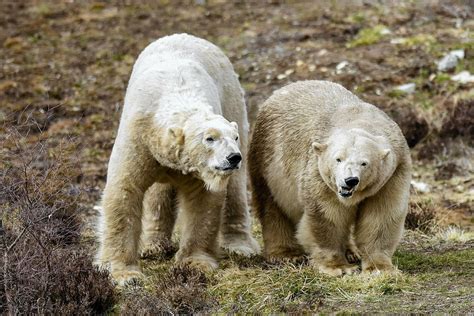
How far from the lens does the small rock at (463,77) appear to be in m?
14.9

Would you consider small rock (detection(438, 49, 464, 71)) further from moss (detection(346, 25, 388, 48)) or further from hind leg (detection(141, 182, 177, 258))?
hind leg (detection(141, 182, 177, 258))

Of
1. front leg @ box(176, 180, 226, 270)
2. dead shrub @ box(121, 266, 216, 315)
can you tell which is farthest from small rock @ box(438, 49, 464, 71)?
dead shrub @ box(121, 266, 216, 315)

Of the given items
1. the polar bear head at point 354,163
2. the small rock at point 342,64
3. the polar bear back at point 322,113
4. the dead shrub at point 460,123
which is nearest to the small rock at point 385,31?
the small rock at point 342,64

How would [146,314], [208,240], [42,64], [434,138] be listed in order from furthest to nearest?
[42,64]
[434,138]
[208,240]
[146,314]

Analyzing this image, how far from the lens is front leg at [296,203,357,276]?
7.95 meters

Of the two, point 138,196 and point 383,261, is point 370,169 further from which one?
point 138,196

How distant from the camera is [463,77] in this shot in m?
15.0

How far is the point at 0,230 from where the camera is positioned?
810cm

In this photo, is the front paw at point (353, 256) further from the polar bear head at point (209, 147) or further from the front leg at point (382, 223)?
the polar bear head at point (209, 147)

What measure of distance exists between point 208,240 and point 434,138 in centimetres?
606

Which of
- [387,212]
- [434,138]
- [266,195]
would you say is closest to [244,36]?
[434,138]

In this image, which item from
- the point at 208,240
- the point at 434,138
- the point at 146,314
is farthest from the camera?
the point at 434,138

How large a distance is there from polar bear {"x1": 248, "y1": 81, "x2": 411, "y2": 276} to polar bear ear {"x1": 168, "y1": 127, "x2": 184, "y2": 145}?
1181mm

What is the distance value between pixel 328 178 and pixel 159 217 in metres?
2.43
